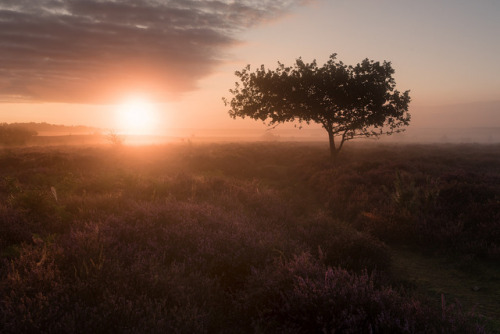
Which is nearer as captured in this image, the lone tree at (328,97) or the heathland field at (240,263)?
the heathland field at (240,263)

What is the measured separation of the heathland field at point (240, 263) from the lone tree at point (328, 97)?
10.7 metres

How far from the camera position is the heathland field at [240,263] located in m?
3.27

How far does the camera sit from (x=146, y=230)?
5605 millimetres

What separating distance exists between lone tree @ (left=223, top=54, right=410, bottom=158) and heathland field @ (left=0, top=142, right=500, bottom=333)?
1071cm

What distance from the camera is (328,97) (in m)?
20.6

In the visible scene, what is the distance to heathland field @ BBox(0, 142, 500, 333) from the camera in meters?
3.27

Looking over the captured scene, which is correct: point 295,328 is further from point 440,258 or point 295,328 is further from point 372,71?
point 372,71

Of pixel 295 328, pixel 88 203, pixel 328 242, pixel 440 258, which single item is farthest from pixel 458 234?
pixel 88 203

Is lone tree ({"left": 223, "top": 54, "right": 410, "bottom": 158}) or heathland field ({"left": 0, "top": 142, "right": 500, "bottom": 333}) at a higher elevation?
lone tree ({"left": 223, "top": 54, "right": 410, "bottom": 158})

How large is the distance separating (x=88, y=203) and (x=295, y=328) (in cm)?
586

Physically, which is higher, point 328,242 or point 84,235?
point 84,235

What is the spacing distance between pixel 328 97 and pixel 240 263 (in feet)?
58.3

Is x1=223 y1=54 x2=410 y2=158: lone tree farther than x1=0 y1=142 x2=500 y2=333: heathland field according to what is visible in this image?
Yes

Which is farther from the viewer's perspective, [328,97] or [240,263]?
[328,97]
